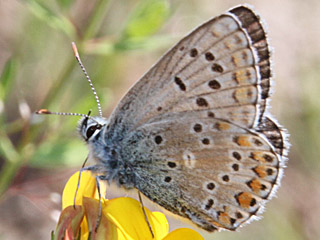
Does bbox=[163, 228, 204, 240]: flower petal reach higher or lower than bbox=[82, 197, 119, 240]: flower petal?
lower

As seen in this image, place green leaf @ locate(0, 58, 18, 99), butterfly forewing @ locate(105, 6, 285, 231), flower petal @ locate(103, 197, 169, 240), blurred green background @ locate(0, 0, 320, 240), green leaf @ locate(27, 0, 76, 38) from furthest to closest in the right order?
blurred green background @ locate(0, 0, 320, 240), green leaf @ locate(27, 0, 76, 38), green leaf @ locate(0, 58, 18, 99), butterfly forewing @ locate(105, 6, 285, 231), flower petal @ locate(103, 197, 169, 240)

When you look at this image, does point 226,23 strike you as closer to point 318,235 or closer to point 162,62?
point 162,62

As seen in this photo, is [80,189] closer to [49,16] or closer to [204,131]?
[204,131]

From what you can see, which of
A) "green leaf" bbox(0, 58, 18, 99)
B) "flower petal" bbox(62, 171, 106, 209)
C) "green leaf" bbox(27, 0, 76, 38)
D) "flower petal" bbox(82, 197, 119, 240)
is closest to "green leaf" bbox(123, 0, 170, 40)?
"green leaf" bbox(27, 0, 76, 38)

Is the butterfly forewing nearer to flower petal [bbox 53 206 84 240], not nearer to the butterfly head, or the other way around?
the butterfly head

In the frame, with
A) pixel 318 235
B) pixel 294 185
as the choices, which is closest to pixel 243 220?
pixel 318 235

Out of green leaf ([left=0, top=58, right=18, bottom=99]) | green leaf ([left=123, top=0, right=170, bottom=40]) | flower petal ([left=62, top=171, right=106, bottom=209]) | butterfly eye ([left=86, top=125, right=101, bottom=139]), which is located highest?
green leaf ([left=123, top=0, right=170, bottom=40])

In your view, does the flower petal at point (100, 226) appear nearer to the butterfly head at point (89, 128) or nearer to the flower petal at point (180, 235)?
the flower petal at point (180, 235)

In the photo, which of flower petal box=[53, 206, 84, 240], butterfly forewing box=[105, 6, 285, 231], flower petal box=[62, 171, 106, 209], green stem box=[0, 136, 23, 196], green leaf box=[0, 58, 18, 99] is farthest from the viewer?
green stem box=[0, 136, 23, 196]
